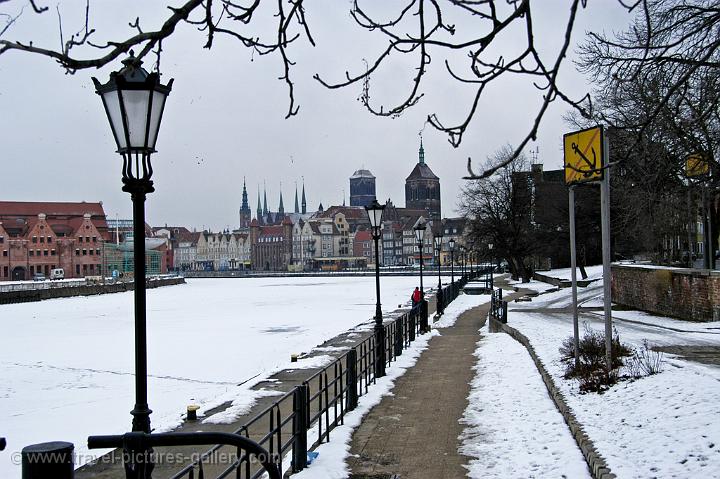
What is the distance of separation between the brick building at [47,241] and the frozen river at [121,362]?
3068 inches

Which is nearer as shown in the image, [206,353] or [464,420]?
[464,420]

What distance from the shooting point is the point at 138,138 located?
582cm

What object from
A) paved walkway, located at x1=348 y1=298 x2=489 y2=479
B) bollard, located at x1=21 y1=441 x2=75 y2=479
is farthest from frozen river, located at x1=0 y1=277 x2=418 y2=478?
bollard, located at x1=21 y1=441 x2=75 y2=479

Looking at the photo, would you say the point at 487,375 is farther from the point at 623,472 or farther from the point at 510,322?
the point at 510,322

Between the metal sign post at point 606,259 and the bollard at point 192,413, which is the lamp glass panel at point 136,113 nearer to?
the metal sign post at point 606,259

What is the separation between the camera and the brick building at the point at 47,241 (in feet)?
379

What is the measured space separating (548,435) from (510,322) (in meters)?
16.5

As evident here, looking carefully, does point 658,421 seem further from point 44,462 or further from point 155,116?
point 44,462

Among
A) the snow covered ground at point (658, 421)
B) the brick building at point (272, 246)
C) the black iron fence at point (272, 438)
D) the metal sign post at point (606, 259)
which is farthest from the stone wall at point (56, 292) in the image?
the brick building at point (272, 246)

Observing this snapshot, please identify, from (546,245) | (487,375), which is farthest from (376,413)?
(546,245)

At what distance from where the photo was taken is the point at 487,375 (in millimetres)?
15445

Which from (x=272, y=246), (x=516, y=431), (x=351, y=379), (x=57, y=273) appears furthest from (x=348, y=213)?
(x=516, y=431)

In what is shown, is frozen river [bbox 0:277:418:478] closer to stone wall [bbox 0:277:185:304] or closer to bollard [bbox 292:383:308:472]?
bollard [bbox 292:383:308:472]

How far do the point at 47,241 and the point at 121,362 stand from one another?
347 feet
